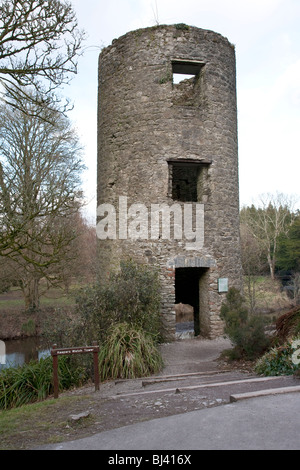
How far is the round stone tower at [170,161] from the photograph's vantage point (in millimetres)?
9609

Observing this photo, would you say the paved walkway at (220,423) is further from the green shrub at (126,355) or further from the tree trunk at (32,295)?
the tree trunk at (32,295)

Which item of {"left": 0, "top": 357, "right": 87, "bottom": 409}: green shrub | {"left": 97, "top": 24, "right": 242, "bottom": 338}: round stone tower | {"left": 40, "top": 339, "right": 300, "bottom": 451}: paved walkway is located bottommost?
{"left": 0, "top": 357, "right": 87, "bottom": 409}: green shrub

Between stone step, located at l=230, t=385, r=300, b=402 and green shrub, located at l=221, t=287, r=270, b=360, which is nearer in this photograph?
stone step, located at l=230, t=385, r=300, b=402

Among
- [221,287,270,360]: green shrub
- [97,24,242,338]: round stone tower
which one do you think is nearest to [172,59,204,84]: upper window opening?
[97,24,242,338]: round stone tower

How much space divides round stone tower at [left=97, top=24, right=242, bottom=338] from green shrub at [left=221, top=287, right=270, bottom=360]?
2.62 metres

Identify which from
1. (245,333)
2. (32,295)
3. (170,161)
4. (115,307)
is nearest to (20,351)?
(32,295)

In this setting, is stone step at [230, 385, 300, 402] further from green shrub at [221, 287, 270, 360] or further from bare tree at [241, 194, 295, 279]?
bare tree at [241, 194, 295, 279]

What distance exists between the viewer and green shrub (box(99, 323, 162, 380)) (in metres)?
6.55

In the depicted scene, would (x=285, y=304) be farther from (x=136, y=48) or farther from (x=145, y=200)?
(x=136, y=48)

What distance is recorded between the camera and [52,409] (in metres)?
4.57

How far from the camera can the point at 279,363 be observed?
541 cm

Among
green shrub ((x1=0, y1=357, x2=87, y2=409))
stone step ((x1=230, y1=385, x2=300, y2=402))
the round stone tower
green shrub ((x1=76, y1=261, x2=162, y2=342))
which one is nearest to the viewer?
stone step ((x1=230, y1=385, x2=300, y2=402))

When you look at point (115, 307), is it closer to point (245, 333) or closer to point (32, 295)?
point (245, 333)
